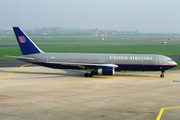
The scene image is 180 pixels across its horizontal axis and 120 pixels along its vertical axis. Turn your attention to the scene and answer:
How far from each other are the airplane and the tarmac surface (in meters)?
3.38

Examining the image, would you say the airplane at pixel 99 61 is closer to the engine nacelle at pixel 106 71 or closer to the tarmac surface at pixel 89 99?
the engine nacelle at pixel 106 71

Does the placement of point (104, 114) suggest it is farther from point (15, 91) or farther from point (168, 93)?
point (15, 91)

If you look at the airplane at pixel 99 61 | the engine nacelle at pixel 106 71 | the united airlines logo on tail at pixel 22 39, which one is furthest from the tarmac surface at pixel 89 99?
the united airlines logo on tail at pixel 22 39

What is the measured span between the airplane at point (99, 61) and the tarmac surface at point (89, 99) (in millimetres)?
3383

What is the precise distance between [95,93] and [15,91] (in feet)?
33.6

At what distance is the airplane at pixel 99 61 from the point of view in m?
41.0

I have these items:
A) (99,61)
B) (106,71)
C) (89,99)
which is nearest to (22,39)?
(99,61)

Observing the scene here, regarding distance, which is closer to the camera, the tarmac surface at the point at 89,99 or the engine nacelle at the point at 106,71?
the tarmac surface at the point at 89,99

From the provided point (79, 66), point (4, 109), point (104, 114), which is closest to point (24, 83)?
point (79, 66)

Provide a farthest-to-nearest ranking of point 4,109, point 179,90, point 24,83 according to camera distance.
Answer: point 24,83 < point 179,90 < point 4,109

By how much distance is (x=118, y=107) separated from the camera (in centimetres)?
2341

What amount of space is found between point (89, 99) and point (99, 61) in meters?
16.6

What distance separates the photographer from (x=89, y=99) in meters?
26.5

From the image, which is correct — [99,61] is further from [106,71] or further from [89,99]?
[89,99]
